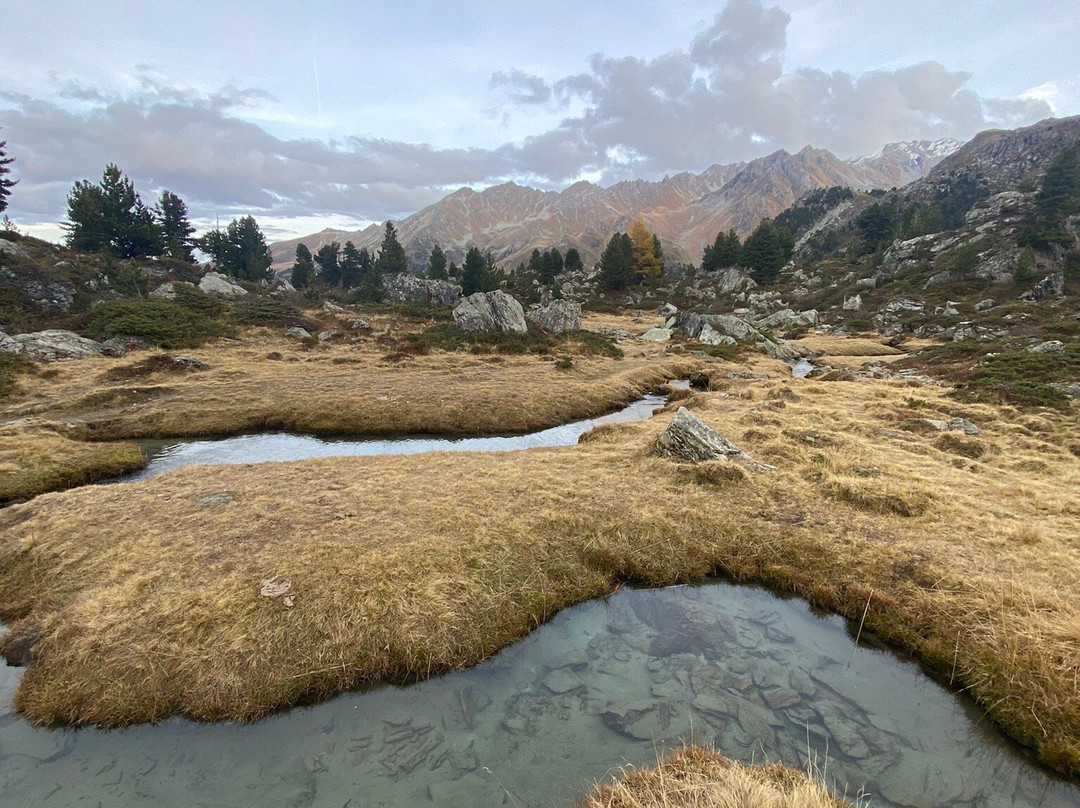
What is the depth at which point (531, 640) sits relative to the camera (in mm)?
11406

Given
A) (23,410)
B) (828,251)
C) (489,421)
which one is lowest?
(489,421)

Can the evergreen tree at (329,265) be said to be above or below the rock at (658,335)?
above

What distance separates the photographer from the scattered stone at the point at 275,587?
11.8 m

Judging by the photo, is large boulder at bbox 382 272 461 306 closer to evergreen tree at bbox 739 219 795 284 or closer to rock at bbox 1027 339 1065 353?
evergreen tree at bbox 739 219 795 284

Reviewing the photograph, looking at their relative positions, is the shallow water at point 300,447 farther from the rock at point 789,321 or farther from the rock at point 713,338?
the rock at point 789,321

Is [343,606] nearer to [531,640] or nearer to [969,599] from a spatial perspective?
[531,640]

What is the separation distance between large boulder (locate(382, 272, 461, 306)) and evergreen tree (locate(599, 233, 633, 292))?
133 feet

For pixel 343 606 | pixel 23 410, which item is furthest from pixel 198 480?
pixel 23 410

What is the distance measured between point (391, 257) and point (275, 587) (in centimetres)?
11250

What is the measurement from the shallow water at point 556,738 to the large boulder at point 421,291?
90.0 metres

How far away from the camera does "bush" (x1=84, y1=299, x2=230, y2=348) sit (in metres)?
47.7

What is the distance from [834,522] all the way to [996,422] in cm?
1860

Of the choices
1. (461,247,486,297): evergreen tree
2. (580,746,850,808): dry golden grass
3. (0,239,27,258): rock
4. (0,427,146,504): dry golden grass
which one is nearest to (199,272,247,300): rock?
(0,239,27,258): rock

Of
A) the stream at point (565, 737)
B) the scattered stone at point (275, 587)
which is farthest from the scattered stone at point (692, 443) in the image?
the scattered stone at point (275, 587)
